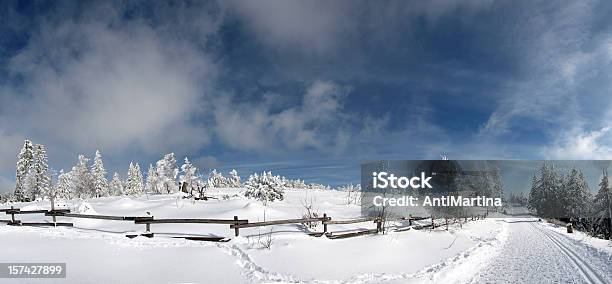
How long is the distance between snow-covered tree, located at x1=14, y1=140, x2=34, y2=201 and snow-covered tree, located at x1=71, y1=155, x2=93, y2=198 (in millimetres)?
10640

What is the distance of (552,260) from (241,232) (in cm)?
1433

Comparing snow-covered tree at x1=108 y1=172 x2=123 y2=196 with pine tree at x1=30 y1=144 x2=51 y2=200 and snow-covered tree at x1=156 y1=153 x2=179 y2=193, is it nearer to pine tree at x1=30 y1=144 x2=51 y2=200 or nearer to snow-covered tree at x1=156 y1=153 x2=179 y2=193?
snow-covered tree at x1=156 y1=153 x2=179 y2=193

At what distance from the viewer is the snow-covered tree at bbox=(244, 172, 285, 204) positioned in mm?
35312

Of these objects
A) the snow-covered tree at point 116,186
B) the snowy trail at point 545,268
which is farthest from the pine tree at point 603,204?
the snow-covered tree at point 116,186

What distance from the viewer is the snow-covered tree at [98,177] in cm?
7188

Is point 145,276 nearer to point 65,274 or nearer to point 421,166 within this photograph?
point 65,274

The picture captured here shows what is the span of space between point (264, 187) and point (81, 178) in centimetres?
5303

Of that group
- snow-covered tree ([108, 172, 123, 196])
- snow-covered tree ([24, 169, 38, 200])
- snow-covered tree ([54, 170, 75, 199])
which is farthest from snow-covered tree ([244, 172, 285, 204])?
snow-covered tree ([108, 172, 123, 196])

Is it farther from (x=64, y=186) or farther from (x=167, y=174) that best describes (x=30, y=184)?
(x=167, y=174)

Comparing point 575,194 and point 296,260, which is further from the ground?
point 296,260

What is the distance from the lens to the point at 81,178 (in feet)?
230

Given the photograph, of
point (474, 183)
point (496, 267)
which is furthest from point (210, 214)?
point (474, 183)

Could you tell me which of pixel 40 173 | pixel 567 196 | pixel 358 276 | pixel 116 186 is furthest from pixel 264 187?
pixel 116 186

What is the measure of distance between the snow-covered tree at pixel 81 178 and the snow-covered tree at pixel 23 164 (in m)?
10.6
